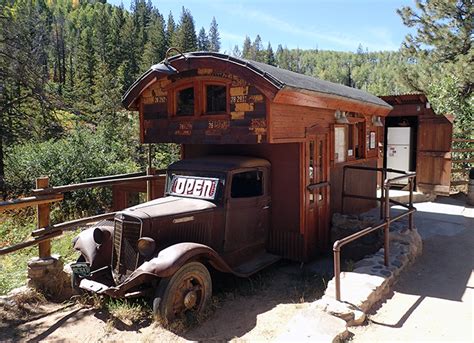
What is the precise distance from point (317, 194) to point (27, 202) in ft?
14.3

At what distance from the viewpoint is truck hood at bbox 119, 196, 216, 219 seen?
14.7ft

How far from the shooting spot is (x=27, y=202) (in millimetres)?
4516

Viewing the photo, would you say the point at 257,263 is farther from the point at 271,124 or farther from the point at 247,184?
the point at 271,124

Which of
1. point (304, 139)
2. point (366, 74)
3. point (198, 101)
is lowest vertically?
point (304, 139)

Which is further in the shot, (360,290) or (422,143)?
(422,143)

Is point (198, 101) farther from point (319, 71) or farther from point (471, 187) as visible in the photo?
point (319, 71)

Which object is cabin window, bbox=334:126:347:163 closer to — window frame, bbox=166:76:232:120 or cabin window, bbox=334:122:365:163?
cabin window, bbox=334:122:365:163

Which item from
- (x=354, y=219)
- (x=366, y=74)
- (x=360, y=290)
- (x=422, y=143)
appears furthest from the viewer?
(x=366, y=74)

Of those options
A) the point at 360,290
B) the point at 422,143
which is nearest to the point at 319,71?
the point at 422,143

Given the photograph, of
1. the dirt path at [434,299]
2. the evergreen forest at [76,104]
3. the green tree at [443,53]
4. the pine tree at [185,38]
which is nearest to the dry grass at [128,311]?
the dirt path at [434,299]

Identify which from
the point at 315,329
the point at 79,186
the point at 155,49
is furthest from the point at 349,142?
the point at 155,49

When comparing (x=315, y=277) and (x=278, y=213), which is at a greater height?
(x=278, y=213)

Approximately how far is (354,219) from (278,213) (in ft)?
5.21

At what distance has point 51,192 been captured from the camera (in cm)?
491
